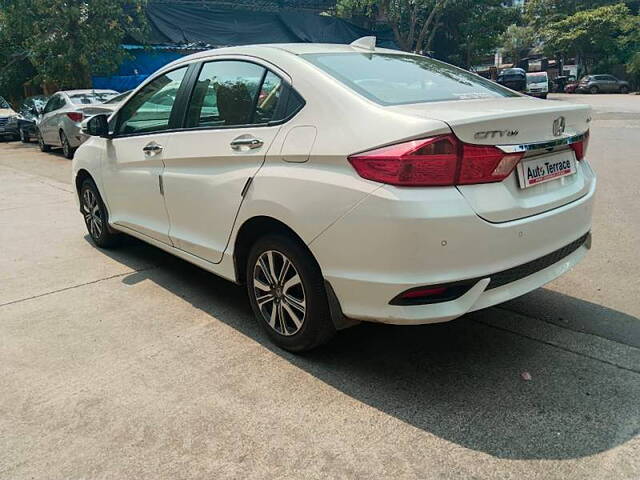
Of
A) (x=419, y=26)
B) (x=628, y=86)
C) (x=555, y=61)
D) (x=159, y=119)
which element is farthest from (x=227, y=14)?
(x=555, y=61)

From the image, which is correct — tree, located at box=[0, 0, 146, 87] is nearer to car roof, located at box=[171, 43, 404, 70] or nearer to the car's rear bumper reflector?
car roof, located at box=[171, 43, 404, 70]

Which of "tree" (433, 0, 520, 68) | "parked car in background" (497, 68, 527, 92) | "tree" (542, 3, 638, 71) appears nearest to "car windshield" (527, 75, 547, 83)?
"parked car in background" (497, 68, 527, 92)

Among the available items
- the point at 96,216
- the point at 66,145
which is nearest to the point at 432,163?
the point at 96,216

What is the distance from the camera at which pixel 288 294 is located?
320 centimetres

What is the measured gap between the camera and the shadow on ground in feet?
8.27

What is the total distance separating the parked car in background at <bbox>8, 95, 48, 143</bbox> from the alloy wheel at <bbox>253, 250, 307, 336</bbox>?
50.6 feet

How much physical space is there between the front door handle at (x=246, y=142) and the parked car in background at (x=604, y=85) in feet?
146

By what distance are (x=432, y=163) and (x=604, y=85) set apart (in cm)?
4522

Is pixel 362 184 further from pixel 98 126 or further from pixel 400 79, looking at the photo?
pixel 98 126

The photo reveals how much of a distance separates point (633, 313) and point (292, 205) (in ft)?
8.03

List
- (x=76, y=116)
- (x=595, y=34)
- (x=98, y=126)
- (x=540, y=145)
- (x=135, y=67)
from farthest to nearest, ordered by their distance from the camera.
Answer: (x=595, y=34)
(x=135, y=67)
(x=76, y=116)
(x=98, y=126)
(x=540, y=145)

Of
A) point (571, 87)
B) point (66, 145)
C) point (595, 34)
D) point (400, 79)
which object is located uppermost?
point (595, 34)

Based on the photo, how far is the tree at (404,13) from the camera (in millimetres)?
30812

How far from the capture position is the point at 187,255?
3.98 meters
